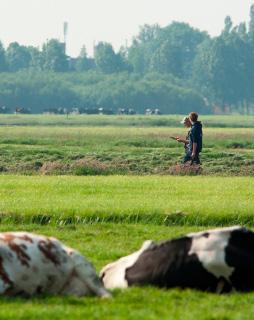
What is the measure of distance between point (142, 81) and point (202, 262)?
152730mm

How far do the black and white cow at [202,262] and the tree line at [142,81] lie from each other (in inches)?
5393

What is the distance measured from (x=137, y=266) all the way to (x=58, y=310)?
1.38 meters

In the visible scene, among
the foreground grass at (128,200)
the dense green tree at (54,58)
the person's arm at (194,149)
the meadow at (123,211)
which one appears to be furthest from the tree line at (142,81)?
the foreground grass at (128,200)

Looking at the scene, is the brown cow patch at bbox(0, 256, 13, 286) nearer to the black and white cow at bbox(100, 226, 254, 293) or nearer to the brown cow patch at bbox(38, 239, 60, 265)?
the brown cow patch at bbox(38, 239, 60, 265)

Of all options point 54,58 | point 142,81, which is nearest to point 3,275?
point 142,81

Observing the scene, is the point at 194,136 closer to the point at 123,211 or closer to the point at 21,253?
the point at 123,211

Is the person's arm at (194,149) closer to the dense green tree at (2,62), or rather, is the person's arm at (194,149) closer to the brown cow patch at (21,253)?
the brown cow patch at (21,253)

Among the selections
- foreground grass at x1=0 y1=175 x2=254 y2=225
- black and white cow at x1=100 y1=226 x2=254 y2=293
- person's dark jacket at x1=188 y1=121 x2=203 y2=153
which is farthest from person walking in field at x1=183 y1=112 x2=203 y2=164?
black and white cow at x1=100 y1=226 x2=254 y2=293

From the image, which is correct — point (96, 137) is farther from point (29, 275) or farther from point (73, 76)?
point (73, 76)

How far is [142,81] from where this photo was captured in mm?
164000

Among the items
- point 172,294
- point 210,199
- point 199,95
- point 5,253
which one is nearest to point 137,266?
point 172,294

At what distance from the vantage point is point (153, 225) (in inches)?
703

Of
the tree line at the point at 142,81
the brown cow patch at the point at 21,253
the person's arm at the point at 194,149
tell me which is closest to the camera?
the brown cow patch at the point at 21,253

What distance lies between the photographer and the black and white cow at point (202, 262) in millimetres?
11633
